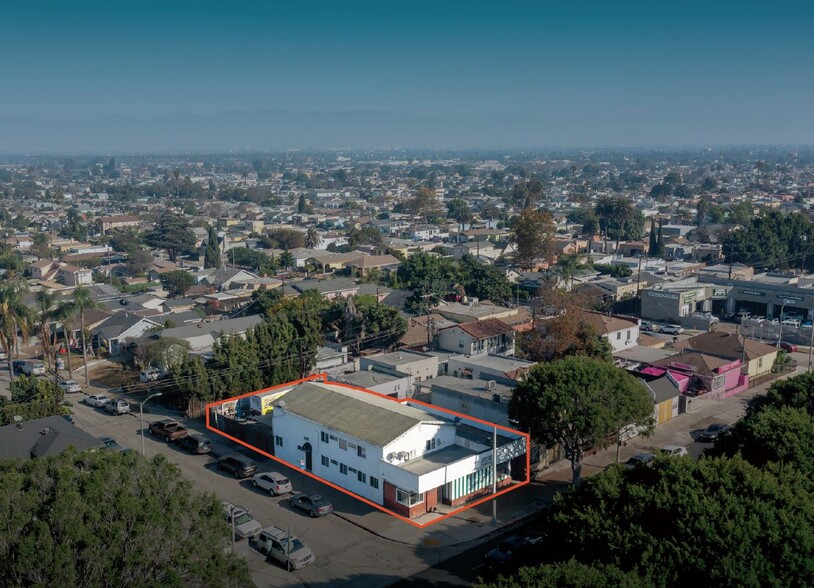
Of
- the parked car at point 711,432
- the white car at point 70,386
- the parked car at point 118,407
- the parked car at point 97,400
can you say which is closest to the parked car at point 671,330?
the parked car at point 711,432

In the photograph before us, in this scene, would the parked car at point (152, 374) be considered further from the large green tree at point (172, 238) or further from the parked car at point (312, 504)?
the large green tree at point (172, 238)

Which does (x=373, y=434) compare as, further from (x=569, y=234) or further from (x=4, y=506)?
(x=569, y=234)

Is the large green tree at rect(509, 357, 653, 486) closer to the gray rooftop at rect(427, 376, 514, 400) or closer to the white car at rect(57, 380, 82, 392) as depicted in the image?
the gray rooftop at rect(427, 376, 514, 400)

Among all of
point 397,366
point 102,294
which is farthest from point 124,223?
point 397,366

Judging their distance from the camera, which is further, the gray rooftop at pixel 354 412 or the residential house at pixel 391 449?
the gray rooftop at pixel 354 412

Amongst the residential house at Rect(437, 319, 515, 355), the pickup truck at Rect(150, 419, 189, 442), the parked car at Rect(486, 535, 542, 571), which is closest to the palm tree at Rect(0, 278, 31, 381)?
the pickup truck at Rect(150, 419, 189, 442)
